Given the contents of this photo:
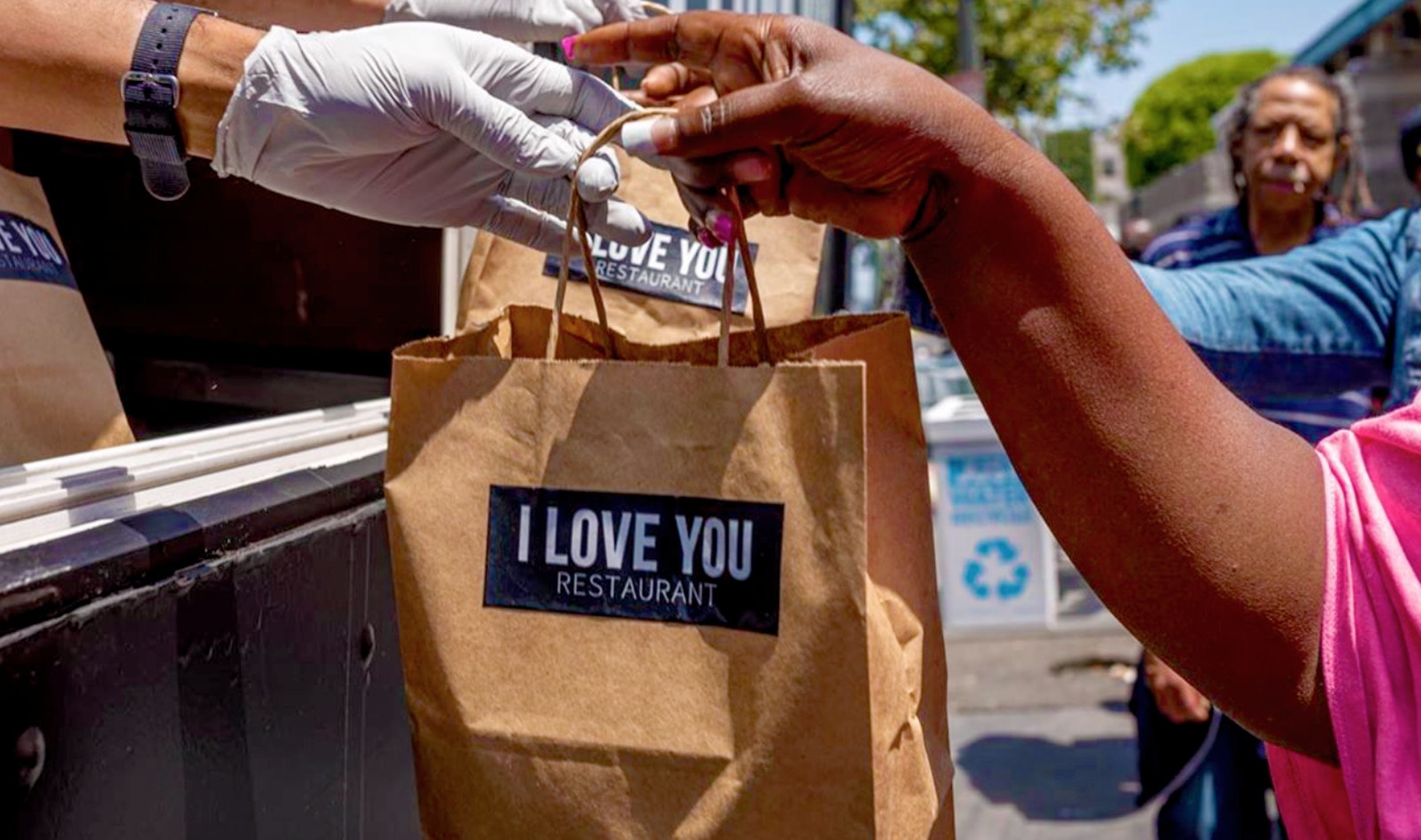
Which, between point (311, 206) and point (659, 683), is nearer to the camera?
point (659, 683)

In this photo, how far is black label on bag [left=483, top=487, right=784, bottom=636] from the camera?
1.05m

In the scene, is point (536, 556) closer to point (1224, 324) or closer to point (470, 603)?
point (470, 603)

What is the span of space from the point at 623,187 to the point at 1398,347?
3.99 feet

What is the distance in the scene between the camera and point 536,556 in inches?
43.3

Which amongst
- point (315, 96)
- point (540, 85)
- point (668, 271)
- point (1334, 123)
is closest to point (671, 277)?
point (668, 271)

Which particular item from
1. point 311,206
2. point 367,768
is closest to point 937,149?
point 367,768

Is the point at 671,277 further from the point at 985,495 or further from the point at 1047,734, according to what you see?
the point at 1047,734

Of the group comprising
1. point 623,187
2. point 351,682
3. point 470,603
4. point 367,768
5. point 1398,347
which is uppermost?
point 623,187

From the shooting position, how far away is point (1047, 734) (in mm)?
5102

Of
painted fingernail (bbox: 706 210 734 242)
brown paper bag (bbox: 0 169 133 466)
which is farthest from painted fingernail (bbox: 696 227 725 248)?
brown paper bag (bbox: 0 169 133 466)

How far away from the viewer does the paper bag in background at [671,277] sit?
1.84 meters

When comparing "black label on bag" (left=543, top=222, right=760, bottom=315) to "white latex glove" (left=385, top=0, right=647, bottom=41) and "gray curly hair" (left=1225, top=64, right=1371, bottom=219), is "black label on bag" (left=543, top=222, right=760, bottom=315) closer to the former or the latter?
"white latex glove" (left=385, top=0, right=647, bottom=41)

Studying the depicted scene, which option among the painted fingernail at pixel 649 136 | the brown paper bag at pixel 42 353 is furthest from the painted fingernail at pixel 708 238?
the brown paper bag at pixel 42 353

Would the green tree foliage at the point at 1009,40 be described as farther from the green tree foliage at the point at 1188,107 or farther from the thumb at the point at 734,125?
the green tree foliage at the point at 1188,107
